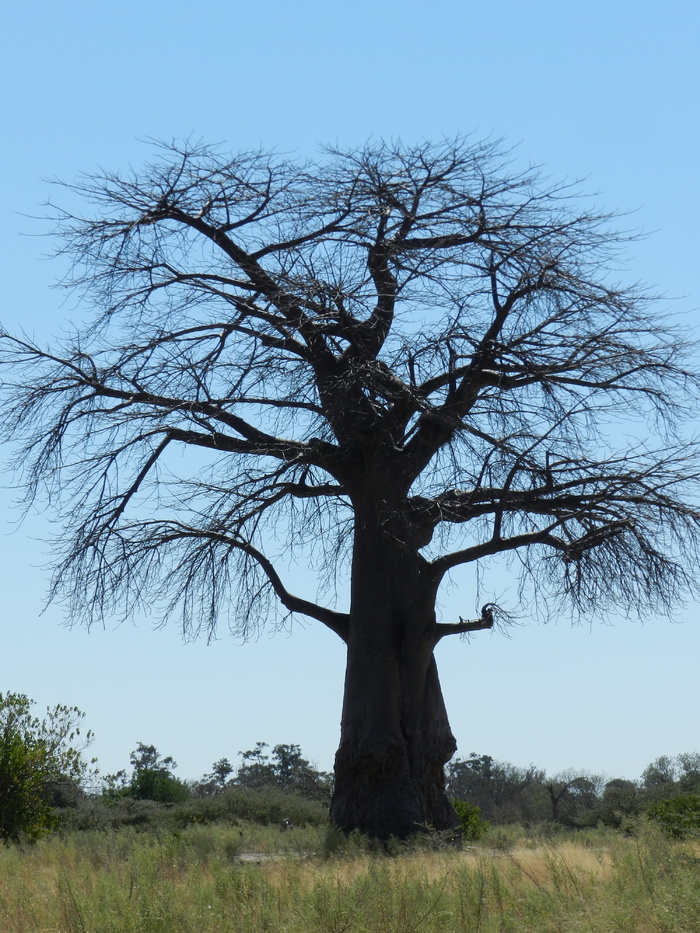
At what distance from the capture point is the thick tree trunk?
1118 cm

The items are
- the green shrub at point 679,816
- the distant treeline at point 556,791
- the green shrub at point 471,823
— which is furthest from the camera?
the distant treeline at point 556,791

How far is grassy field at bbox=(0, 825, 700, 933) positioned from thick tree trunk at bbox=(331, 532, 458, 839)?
2.74 metres

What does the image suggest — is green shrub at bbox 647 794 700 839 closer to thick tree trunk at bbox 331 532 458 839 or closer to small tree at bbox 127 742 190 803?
thick tree trunk at bbox 331 532 458 839

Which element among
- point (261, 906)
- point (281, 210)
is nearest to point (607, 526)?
point (281, 210)

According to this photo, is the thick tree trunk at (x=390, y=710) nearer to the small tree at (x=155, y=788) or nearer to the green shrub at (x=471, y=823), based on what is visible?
the green shrub at (x=471, y=823)

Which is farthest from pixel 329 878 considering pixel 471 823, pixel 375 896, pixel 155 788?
pixel 155 788

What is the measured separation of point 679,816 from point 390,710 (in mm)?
3019

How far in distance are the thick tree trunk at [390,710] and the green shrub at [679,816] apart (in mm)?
2255

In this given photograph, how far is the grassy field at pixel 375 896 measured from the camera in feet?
18.9

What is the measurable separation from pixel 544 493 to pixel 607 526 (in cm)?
69

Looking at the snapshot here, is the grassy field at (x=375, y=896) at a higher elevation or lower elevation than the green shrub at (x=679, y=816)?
lower

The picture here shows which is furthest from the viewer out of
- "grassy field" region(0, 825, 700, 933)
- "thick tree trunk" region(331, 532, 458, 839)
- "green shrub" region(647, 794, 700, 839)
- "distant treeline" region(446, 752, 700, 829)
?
"distant treeline" region(446, 752, 700, 829)

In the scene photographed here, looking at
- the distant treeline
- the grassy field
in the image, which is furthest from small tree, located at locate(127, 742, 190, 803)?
the grassy field

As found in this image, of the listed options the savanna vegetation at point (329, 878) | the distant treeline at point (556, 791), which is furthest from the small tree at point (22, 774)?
the distant treeline at point (556, 791)
